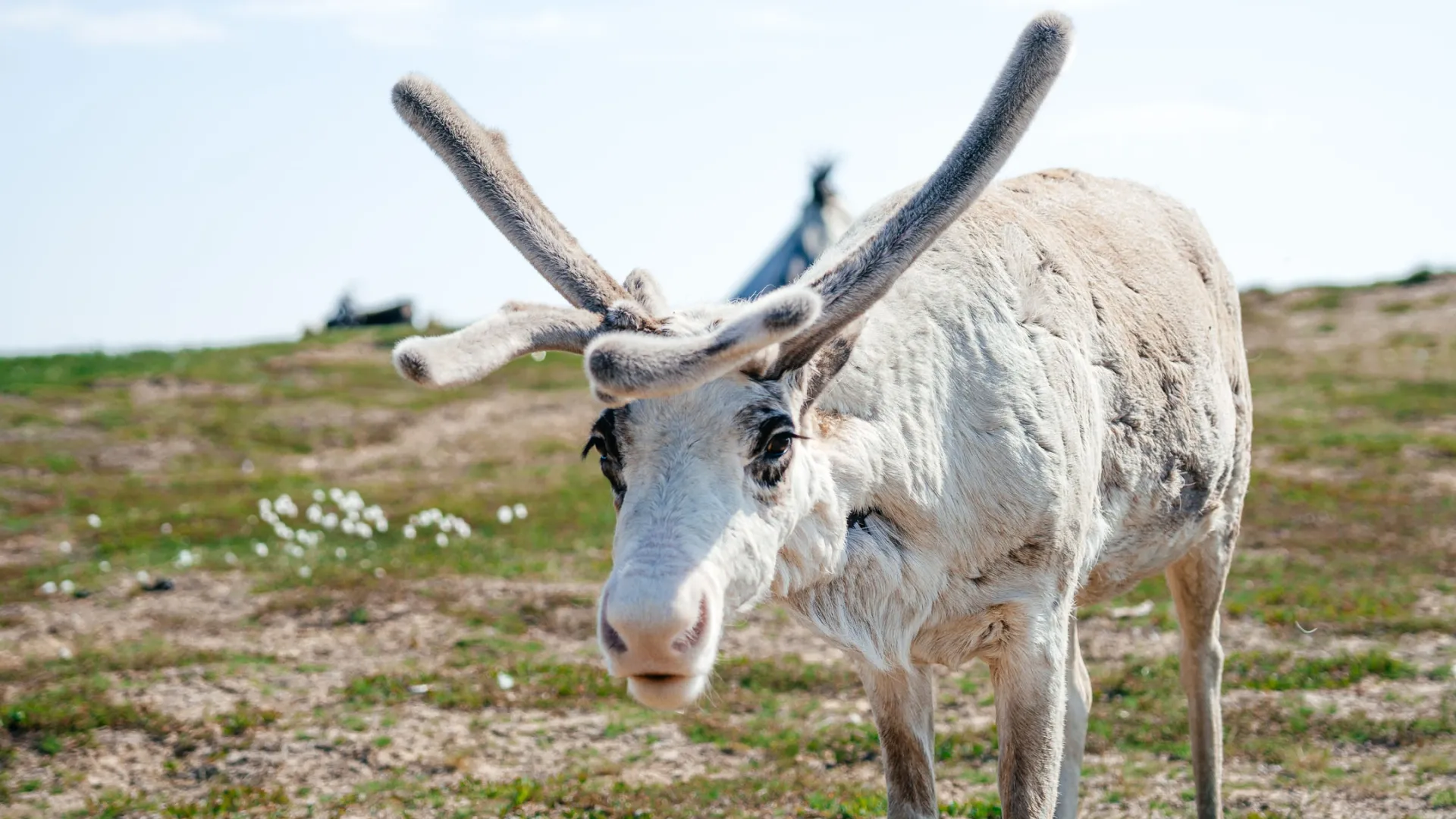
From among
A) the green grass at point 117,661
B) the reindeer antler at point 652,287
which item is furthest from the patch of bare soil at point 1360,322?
the reindeer antler at point 652,287

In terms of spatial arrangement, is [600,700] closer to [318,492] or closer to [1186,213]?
[1186,213]

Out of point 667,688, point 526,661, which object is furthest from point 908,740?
point 526,661

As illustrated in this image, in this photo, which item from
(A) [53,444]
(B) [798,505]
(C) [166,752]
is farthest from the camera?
(A) [53,444]

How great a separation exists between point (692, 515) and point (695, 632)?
293 millimetres

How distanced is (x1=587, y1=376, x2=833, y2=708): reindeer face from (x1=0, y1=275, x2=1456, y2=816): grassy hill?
310 cm

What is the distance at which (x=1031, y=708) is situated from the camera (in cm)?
412

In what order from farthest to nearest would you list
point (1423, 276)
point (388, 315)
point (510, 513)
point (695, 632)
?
point (388, 315) → point (1423, 276) → point (510, 513) → point (695, 632)

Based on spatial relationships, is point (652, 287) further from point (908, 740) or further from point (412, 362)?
point (908, 740)

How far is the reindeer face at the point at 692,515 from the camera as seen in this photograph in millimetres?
2947

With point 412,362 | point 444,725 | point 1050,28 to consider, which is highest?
point 1050,28

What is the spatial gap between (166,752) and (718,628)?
17.5ft

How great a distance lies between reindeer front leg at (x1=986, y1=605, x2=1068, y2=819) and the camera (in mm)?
4094

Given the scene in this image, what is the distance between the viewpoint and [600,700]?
8.07 m

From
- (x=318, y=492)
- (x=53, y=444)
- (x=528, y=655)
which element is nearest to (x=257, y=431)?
(x=53, y=444)
